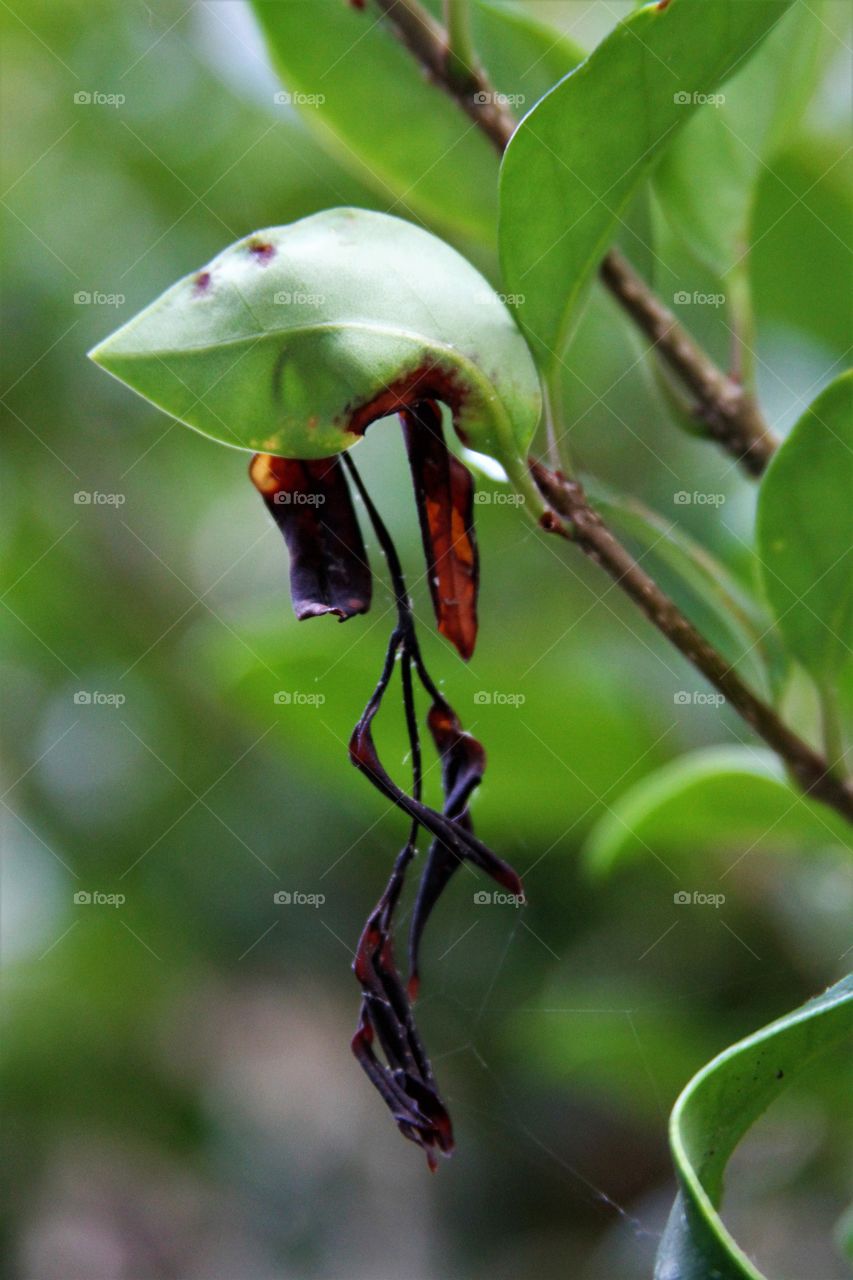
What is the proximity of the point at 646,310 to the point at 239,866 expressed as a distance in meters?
0.92

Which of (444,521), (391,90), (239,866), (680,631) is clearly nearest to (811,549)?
(680,631)

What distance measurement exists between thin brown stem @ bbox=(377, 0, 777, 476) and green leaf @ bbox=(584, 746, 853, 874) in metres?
0.23

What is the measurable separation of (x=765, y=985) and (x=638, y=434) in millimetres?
663

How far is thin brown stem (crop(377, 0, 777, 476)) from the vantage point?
0.66 metres

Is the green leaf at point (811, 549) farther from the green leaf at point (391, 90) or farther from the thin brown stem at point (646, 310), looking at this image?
the green leaf at point (391, 90)

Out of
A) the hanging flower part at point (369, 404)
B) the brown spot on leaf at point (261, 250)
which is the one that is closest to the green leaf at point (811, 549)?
the hanging flower part at point (369, 404)

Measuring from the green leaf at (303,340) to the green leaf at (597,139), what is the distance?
0.09m

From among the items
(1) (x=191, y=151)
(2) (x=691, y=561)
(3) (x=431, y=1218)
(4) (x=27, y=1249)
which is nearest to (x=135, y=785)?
(4) (x=27, y=1249)

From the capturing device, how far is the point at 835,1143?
3.86 feet

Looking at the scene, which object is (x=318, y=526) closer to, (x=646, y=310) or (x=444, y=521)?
(x=444, y=521)

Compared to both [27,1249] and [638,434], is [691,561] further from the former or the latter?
[27,1249]

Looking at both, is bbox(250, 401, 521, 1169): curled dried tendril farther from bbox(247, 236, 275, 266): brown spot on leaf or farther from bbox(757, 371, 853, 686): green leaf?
bbox(757, 371, 853, 686): green leaf

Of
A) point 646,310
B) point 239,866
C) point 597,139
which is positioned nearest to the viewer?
point 597,139

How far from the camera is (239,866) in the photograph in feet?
4.56
